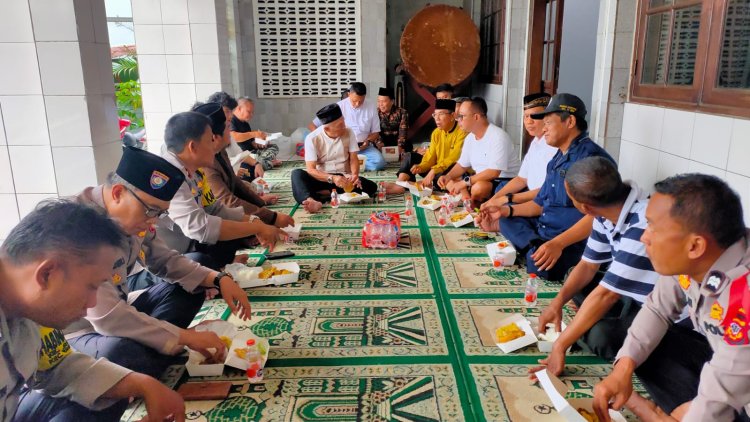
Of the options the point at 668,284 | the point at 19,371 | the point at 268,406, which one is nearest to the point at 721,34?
the point at 668,284

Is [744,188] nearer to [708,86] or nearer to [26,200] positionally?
[708,86]

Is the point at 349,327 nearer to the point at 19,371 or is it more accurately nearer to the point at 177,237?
the point at 177,237

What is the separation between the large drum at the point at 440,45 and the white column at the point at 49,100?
504cm

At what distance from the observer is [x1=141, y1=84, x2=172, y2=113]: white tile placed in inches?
261

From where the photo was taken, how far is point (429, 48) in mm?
7832

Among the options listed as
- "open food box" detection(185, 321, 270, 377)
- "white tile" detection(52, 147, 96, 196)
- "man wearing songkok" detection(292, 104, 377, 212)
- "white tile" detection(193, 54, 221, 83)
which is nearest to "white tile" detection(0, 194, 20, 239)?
"white tile" detection(52, 147, 96, 196)

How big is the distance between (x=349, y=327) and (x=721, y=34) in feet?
7.85

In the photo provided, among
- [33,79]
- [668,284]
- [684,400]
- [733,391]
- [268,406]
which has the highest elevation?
[33,79]

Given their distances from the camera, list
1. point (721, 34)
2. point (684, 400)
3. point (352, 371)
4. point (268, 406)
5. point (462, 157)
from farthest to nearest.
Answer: point (462, 157), point (721, 34), point (352, 371), point (268, 406), point (684, 400)

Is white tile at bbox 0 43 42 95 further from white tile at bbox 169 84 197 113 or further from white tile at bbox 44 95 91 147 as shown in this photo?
white tile at bbox 169 84 197 113

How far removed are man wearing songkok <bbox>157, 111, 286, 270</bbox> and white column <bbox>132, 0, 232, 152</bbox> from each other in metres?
3.86

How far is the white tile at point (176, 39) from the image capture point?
6680 mm

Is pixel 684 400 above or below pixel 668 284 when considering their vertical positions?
below

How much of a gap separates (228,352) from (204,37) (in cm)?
554
